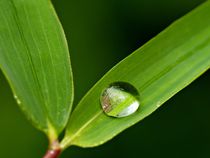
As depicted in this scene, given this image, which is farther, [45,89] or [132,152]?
[132,152]

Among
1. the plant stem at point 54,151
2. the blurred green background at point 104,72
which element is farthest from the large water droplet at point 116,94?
the blurred green background at point 104,72

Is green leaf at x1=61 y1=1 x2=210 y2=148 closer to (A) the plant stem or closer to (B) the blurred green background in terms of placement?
(A) the plant stem

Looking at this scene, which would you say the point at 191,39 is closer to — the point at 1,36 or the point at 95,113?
the point at 95,113

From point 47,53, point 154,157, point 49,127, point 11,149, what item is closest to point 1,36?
point 47,53

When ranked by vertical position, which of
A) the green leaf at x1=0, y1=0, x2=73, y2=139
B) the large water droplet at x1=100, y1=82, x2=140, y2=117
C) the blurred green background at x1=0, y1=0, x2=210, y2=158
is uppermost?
the green leaf at x1=0, y1=0, x2=73, y2=139

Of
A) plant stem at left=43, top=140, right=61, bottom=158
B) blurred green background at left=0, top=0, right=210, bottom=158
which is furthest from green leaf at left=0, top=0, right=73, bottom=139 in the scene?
blurred green background at left=0, top=0, right=210, bottom=158

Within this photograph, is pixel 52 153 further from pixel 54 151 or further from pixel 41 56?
pixel 41 56
